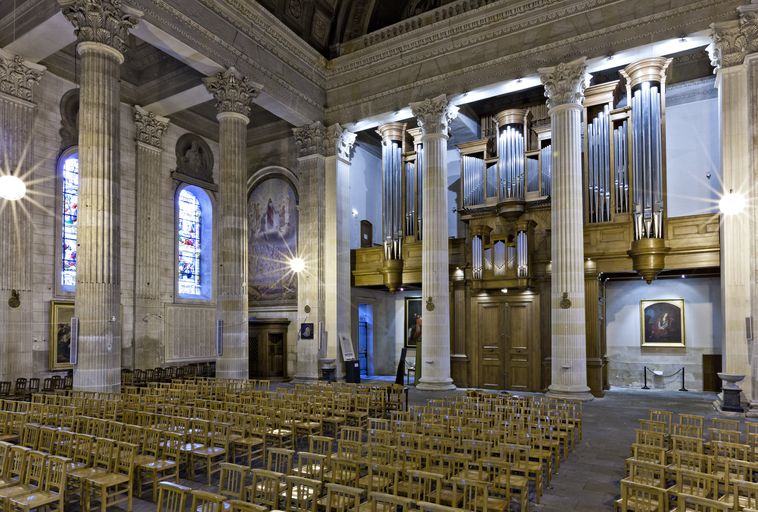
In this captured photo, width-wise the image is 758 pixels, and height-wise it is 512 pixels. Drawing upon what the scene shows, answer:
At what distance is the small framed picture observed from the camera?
19.5m

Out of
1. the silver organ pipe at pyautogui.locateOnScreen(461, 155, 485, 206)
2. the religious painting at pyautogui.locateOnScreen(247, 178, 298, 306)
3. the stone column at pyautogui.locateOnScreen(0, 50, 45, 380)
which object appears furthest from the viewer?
the religious painting at pyautogui.locateOnScreen(247, 178, 298, 306)

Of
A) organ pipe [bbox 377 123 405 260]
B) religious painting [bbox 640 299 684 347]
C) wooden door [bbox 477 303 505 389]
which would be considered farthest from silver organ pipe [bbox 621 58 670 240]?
organ pipe [bbox 377 123 405 260]

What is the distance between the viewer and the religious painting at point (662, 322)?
17.9 metres

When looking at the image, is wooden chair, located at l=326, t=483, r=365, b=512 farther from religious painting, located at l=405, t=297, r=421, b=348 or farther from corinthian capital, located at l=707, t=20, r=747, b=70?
religious painting, located at l=405, t=297, r=421, b=348

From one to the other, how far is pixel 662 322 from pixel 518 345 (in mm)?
5227

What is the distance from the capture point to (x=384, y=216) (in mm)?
20547

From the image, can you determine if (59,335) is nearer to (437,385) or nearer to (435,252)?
(437,385)

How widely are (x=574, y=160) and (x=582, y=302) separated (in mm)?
4099

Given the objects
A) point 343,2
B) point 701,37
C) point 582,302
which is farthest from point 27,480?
point 343,2

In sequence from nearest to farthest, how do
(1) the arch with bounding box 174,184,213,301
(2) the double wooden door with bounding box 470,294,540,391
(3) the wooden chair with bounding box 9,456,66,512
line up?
1. (3) the wooden chair with bounding box 9,456,66,512
2. (2) the double wooden door with bounding box 470,294,540,391
3. (1) the arch with bounding box 174,184,213,301

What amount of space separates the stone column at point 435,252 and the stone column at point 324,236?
3.75 m

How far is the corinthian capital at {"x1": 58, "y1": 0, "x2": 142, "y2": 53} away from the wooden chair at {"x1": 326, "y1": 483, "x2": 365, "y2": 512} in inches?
480

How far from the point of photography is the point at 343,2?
20.3 metres

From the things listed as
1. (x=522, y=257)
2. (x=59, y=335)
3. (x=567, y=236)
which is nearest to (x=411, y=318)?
(x=522, y=257)
